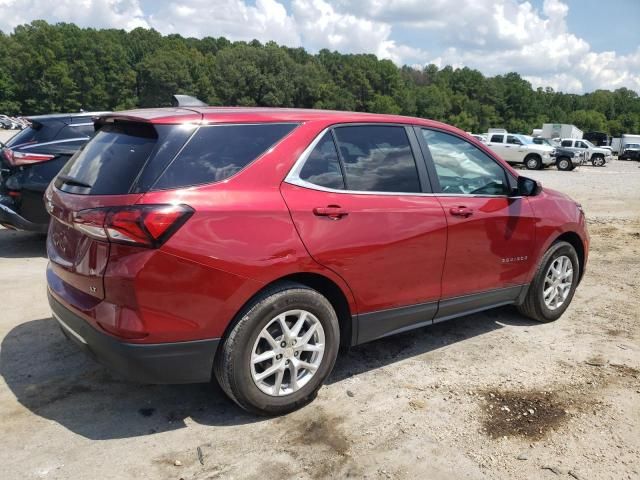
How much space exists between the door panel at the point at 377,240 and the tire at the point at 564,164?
1126 inches

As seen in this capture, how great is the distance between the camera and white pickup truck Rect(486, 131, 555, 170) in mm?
28891

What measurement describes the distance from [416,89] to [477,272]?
130 metres

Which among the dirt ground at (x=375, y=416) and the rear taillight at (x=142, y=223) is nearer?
the rear taillight at (x=142, y=223)

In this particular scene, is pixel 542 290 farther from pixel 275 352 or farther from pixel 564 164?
pixel 564 164

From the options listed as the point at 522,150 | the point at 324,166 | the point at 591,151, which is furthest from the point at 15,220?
the point at 591,151

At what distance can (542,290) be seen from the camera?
489 cm

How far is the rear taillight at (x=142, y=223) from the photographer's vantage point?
273cm

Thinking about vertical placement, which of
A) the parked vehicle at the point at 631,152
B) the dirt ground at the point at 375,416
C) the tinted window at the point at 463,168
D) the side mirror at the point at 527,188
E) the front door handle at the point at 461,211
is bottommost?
the parked vehicle at the point at 631,152

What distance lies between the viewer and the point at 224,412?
3350 mm

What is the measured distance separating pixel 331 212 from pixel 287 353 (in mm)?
858

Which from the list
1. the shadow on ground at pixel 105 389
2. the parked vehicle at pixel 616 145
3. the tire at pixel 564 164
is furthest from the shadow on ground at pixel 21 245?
the parked vehicle at pixel 616 145

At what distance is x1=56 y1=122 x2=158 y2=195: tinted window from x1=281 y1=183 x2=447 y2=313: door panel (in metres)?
0.79

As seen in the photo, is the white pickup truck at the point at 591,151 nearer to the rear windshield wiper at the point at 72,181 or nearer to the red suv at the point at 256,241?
the red suv at the point at 256,241

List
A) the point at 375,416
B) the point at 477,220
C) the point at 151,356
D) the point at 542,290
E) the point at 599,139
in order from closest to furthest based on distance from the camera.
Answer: the point at 151,356, the point at 375,416, the point at 477,220, the point at 542,290, the point at 599,139
